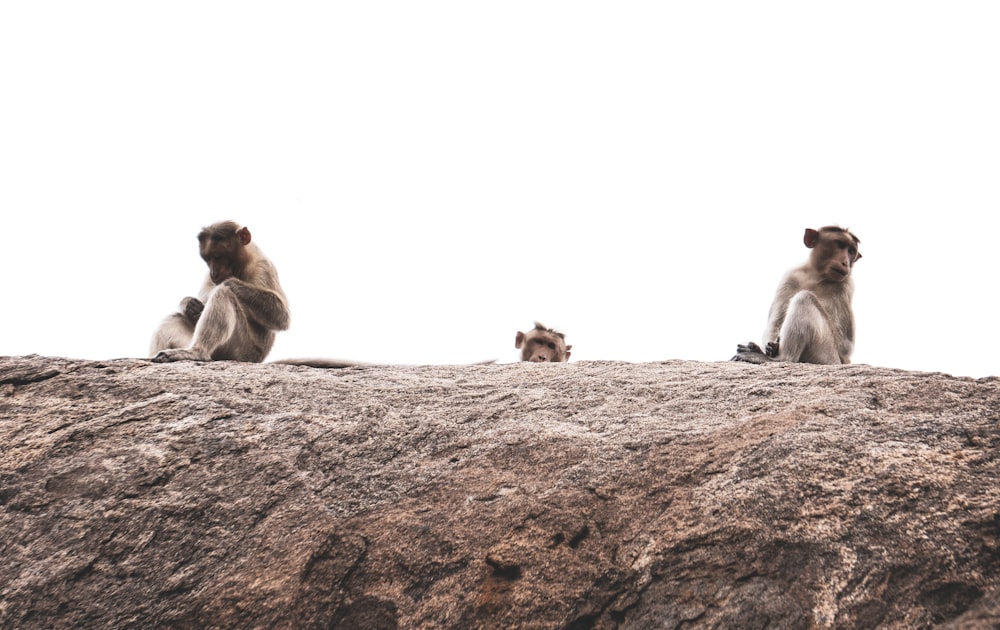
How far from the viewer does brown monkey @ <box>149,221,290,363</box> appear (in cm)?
787

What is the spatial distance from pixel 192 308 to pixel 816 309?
5487 mm

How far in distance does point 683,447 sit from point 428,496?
1142 mm

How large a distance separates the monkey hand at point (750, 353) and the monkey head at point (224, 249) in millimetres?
4548

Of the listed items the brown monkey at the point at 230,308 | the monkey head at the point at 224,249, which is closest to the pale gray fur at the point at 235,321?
the brown monkey at the point at 230,308

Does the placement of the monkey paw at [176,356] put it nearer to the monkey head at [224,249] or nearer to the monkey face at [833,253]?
the monkey head at [224,249]

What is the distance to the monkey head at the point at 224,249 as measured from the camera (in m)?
8.87

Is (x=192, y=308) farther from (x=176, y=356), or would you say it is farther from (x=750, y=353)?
(x=750, y=353)

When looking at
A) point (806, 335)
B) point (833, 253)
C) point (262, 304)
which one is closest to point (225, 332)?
point (262, 304)

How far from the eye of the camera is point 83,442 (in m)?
4.68

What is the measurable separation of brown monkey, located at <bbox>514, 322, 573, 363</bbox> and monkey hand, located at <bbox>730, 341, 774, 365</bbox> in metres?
4.91

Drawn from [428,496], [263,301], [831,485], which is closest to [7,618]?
[428,496]

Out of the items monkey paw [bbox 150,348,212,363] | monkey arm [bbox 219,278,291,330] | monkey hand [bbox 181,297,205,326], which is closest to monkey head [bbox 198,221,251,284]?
monkey hand [bbox 181,297,205,326]

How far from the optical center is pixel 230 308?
806cm

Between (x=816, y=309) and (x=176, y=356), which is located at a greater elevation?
(x=816, y=309)
